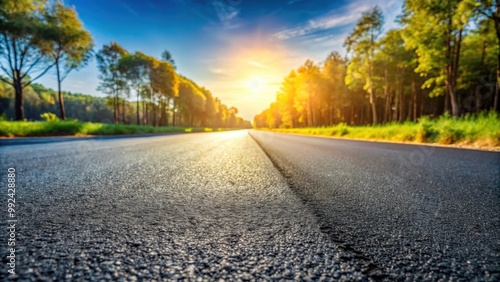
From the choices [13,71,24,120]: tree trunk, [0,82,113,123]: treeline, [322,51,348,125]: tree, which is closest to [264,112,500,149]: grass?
[13,71,24,120]: tree trunk

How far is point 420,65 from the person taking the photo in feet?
57.9

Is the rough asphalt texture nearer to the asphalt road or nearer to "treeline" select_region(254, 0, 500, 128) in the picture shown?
the asphalt road

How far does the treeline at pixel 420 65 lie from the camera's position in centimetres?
1544

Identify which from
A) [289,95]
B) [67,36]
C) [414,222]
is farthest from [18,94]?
[289,95]

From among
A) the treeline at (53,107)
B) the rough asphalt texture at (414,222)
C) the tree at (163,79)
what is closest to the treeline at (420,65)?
the rough asphalt texture at (414,222)

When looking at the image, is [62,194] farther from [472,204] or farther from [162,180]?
[472,204]

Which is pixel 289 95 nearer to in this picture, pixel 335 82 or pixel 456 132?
pixel 335 82

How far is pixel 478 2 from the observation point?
39.6ft

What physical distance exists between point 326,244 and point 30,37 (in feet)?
88.3

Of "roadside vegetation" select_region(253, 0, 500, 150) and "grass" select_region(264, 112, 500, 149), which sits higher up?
"roadside vegetation" select_region(253, 0, 500, 150)

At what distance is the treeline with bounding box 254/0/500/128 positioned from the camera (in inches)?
608

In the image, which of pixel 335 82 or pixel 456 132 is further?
pixel 335 82

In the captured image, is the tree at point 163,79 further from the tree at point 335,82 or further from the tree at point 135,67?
the tree at point 335,82

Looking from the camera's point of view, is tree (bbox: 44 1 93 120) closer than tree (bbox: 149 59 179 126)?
Yes
